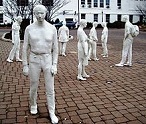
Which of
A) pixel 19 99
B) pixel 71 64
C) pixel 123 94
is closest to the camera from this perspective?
pixel 19 99

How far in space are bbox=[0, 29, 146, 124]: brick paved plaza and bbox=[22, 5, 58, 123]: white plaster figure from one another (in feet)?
2.04

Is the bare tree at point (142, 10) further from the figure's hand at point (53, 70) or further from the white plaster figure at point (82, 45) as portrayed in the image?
the figure's hand at point (53, 70)

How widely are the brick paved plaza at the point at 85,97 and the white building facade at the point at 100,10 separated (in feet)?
149

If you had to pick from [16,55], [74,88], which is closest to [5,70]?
[16,55]

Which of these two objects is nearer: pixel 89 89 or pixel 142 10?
pixel 89 89

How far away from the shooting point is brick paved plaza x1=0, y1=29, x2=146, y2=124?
5355 millimetres

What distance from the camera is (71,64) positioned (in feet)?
37.0

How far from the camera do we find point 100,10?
5759 cm

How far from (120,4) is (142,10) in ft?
16.0

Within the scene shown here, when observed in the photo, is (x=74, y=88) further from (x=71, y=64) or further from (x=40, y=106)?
(x=71, y=64)

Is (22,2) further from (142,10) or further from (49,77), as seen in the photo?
(142,10)

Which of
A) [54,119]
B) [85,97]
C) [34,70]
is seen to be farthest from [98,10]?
[54,119]

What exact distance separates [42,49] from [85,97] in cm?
209

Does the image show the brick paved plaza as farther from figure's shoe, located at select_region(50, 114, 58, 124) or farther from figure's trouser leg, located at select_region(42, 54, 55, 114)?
figure's trouser leg, located at select_region(42, 54, 55, 114)
